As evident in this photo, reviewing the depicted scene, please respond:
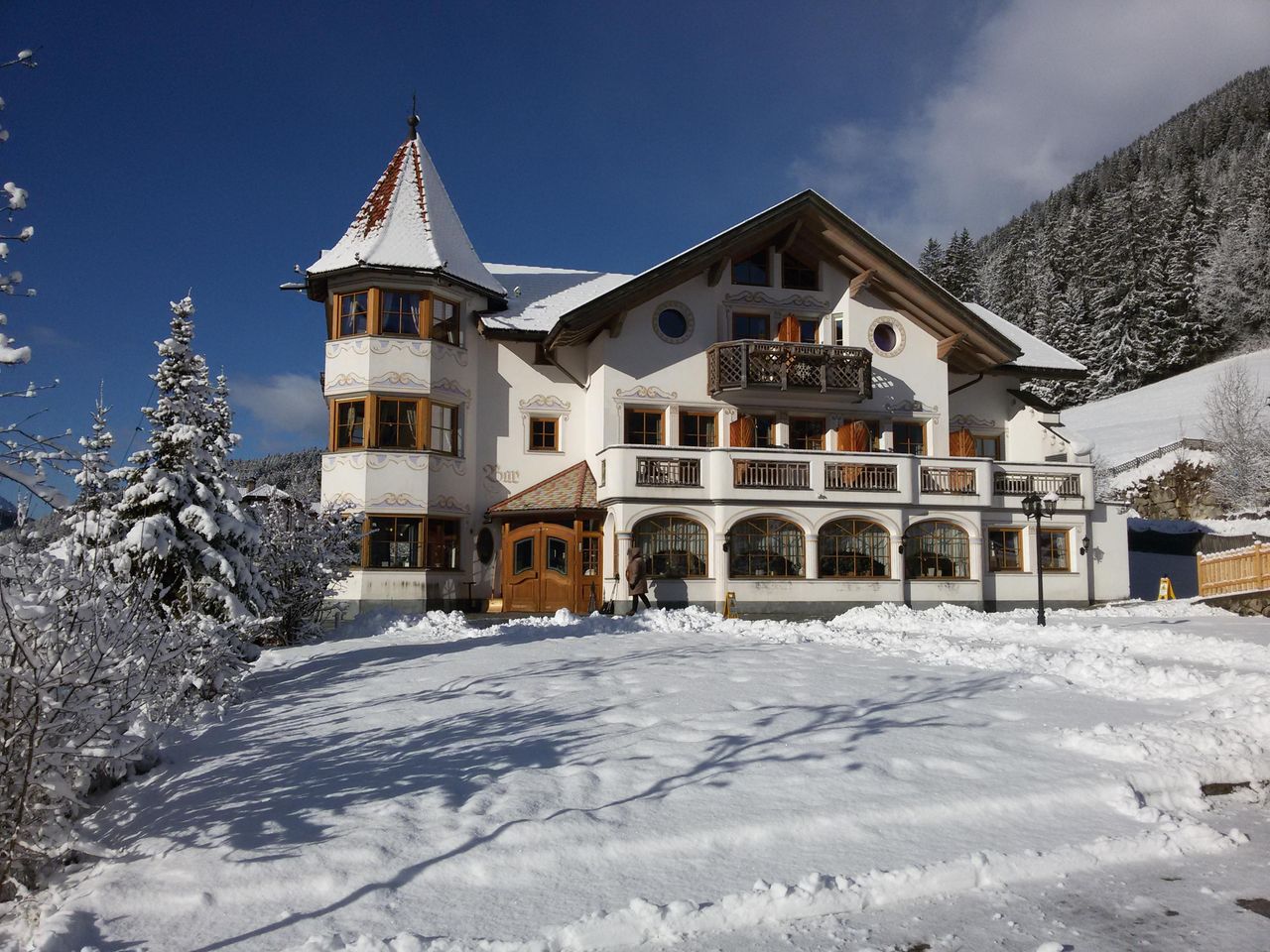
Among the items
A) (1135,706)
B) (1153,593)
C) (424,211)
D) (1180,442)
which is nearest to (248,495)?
(424,211)

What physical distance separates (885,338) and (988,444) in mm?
5248

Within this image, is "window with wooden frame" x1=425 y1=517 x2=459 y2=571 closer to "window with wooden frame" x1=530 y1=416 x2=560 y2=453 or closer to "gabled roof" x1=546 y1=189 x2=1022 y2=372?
"window with wooden frame" x1=530 y1=416 x2=560 y2=453

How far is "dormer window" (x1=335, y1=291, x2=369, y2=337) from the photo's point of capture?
80.3ft

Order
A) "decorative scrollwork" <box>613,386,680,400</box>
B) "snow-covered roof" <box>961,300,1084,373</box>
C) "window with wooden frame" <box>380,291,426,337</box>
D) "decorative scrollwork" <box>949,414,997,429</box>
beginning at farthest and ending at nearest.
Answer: "decorative scrollwork" <box>949,414,997,429</box>, "snow-covered roof" <box>961,300,1084,373</box>, "decorative scrollwork" <box>613,386,680,400</box>, "window with wooden frame" <box>380,291,426,337</box>

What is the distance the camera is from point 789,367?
25.0 m

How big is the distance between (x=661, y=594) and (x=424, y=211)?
12.6m

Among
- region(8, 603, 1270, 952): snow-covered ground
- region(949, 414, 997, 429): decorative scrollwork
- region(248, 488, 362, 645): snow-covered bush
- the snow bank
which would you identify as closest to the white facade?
region(949, 414, 997, 429): decorative scrollwork

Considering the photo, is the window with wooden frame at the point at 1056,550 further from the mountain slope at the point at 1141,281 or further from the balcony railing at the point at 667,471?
the mountain slope at the point at 1141,281

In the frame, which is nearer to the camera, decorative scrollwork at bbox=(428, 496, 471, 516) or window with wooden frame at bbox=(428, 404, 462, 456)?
decorative scrollwork at bbox=(428, 496, 471, 516)

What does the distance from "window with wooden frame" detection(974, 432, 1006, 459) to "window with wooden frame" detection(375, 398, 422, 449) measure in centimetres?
1729

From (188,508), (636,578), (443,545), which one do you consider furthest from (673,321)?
(188,508)

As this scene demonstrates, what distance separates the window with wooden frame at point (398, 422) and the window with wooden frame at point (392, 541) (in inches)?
76.9

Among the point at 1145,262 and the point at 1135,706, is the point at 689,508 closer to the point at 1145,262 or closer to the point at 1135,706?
the point at 1135,706

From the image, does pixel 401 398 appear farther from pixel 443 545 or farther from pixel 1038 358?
pixel 1038 358
